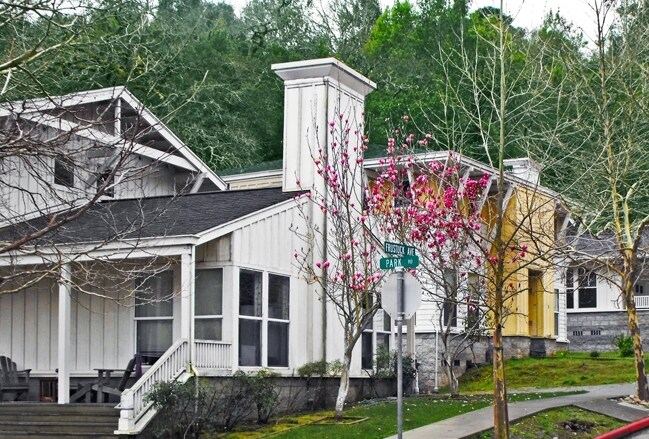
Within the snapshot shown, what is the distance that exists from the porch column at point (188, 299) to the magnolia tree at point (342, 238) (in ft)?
8.89

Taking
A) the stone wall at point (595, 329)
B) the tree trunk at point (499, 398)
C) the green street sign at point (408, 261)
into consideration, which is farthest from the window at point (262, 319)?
the stone wall at point (595, 329)

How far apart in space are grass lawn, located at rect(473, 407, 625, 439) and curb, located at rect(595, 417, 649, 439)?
274 millimetres

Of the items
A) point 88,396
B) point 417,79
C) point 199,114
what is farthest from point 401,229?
point 417,79

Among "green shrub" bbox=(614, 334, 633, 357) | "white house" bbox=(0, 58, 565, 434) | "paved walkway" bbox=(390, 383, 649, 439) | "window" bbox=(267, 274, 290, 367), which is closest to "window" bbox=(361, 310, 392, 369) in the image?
"white house" bbox=(0, 58, 565, 434)

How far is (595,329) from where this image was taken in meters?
46.6

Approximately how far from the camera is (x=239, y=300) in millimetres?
21484

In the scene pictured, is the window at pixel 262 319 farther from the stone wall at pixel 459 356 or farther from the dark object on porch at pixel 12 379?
the stone wall at pixel 459 356

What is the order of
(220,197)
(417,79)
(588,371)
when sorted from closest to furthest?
(220,197)
(588,371)
(417,79)

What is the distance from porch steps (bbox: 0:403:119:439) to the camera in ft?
62.7

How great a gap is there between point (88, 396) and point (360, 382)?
258 inches

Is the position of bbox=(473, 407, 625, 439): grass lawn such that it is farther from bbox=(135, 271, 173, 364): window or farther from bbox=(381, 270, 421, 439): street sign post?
bbox=(135, 271, 173, 364): window

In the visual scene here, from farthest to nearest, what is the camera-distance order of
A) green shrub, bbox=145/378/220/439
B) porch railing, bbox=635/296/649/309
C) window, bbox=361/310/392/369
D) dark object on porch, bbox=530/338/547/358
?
porch railing, bbox=635/296/649/309
dark object on porch, bbox=530/338/547/358
window, bbox=361/310/392/369
green shrub, bbox=145/378/220/439

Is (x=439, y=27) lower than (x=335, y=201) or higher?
higher

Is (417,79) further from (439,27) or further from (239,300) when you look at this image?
(239,300)
